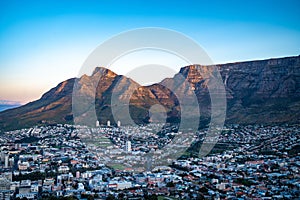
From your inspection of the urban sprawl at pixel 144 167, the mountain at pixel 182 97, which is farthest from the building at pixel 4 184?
the mountain at pixel 182 97

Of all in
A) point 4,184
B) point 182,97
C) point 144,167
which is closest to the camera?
point 4,184

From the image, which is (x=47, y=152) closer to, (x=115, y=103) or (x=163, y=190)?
(x=163, y=190)

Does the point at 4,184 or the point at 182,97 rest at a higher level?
the point at 182,97

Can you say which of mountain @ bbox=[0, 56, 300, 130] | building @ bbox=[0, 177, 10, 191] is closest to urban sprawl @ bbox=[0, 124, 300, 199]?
building @ bbox=[0, 177, 10, 191]

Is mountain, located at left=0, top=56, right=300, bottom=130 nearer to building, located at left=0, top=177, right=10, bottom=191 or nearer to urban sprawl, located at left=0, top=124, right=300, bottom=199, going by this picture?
urban sprawl, located at left=0, top=124, right=300, bottom=199

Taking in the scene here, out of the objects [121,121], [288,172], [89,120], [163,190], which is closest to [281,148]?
[288,172]

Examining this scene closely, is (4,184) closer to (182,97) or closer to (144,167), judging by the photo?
(144,167)

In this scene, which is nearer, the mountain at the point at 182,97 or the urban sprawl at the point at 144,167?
the urban sprawl at the point at 144,167

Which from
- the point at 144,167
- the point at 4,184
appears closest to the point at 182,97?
the point at 144,167

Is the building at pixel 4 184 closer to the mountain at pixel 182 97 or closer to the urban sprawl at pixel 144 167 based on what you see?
the urban sprawl at pixel 144 167
